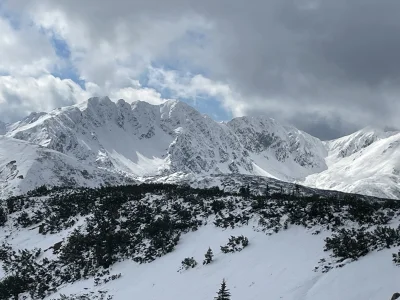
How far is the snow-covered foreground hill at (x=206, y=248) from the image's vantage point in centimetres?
2020

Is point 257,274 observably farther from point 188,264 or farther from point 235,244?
point 188,264

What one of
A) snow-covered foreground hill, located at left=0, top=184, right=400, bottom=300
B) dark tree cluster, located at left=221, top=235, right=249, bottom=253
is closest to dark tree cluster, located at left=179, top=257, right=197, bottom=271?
snow-covered foreground hill, located at left=0, top=184, right=400, bottom=300

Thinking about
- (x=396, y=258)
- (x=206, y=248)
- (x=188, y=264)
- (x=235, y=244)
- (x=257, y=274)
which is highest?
(x=206, y=248)

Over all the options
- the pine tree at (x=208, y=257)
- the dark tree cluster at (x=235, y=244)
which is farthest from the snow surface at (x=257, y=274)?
the dark tree cluster at (x=235, y=244)

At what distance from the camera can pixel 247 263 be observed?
25000 mm

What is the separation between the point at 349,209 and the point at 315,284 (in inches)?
432

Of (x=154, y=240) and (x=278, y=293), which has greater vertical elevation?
(x=154, y=240)

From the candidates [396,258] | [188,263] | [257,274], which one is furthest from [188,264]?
[396,258]

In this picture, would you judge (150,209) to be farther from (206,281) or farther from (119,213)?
(206,281)

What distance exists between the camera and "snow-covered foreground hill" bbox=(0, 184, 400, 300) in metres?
20.2

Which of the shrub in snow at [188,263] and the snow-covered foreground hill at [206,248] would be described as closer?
the snow-covered foreground hill at [206,248]

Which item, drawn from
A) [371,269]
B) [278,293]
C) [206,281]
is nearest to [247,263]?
[206,281]

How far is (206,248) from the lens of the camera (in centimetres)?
2988

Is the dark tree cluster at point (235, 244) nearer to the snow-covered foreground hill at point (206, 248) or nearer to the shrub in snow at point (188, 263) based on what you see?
the snow-covered foreground hill at point (206, 248)
